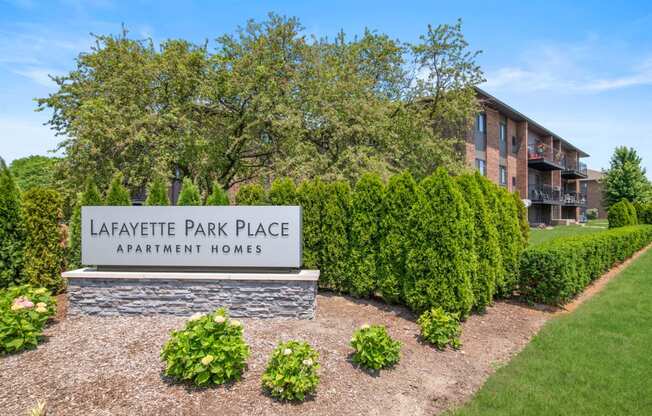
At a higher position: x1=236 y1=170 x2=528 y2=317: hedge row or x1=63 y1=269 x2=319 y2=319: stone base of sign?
x1=236 y1=170 x2=528 y2=317: hedge row

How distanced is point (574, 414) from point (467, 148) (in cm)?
2086

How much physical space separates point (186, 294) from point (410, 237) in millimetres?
3569

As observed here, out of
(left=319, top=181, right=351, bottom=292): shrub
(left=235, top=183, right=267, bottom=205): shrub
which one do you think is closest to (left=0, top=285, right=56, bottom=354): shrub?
(left=235, top=183, right=267, bottom=205): shrub

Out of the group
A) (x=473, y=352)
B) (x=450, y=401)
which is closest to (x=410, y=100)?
(x=473, y=352)

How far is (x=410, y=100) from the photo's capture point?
19.9 metres

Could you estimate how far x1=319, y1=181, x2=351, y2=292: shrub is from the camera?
723cm

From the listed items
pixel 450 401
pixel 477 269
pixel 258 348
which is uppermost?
pixel 477 269

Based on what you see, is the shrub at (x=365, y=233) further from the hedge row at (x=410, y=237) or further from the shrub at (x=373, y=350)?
the shrub at (x=373, y=350)

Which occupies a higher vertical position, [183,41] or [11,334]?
[183,41]

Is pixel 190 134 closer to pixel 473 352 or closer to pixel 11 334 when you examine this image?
pixel 11 334

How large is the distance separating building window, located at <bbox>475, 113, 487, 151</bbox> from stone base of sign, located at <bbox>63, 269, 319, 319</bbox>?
22094 mm

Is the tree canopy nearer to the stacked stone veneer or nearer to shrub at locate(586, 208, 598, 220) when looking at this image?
the stacked stone veneer

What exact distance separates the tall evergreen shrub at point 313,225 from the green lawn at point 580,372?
3.51 metres

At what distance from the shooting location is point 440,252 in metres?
6.28
